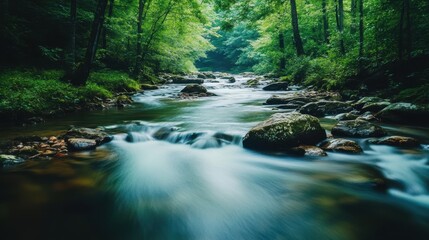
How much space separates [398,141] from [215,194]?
11.2 feet

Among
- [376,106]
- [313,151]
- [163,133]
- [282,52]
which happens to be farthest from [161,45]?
[313,151]

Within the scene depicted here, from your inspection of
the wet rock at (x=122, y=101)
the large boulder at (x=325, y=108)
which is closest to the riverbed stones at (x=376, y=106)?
the large boulder at (x=325, y=108)

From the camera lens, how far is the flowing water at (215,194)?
9.10 feet

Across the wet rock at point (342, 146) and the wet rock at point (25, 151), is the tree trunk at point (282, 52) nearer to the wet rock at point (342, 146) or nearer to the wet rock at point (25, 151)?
the wet rock at point (342, 146)

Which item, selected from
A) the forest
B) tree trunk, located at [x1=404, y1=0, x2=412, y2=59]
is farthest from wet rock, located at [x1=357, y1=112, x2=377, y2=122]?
tree trunk, located at [x1=404, y1=0, x2=412, y2=59]

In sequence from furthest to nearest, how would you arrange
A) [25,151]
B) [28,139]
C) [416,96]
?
[416,96] < [28,139] < [25,151]

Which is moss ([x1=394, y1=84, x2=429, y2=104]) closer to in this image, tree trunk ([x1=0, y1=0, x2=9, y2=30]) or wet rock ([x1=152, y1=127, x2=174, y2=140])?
wet rock ([x1=152, y1=127, x2=174, y2=140])

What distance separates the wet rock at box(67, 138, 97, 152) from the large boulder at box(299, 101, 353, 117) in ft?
18.1

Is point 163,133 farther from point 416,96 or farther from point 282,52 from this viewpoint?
point 282,52

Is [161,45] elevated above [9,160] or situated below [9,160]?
above

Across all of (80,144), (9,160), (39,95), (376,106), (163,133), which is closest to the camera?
(9,160)

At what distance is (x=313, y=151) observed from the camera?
15.6 feet

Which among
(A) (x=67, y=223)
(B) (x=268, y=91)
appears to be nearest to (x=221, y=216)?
(A) (x=67, y=223)

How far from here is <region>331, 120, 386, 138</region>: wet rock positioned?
526 centimetres
